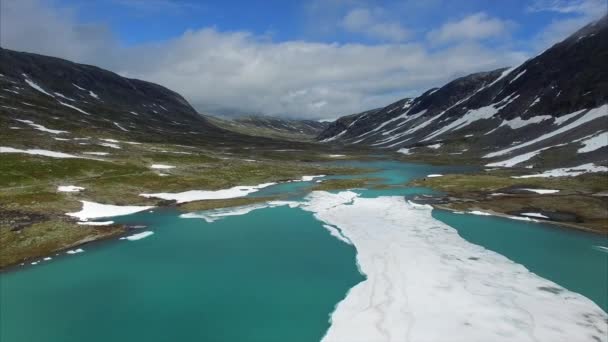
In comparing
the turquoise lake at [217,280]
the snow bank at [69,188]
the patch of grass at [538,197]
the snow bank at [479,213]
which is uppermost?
the patch of grass at [538,197]

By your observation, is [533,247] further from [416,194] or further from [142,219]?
[142,219]

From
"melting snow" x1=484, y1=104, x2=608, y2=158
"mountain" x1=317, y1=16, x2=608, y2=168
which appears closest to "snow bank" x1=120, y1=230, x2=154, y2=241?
"mountain" x1=317, y1=16, x2=608, y2=168

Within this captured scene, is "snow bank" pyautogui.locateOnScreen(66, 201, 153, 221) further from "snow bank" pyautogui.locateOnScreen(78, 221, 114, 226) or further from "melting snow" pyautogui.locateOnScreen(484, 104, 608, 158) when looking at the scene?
"melting snow" pyautogui.locateOnScreen(484, 104, 608, 158)

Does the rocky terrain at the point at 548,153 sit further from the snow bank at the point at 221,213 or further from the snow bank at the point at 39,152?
the snow bank at the point at 39,152

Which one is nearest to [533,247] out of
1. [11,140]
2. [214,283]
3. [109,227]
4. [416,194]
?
[214,283]

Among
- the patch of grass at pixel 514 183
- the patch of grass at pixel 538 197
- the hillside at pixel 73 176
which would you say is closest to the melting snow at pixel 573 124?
the patch of grass at pixel 514 183

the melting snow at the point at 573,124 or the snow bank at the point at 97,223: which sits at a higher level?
the melting snow at the point at 573,124

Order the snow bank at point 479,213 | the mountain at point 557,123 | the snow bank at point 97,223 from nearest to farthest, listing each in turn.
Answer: the snow bank at point 97,223
the snow bank at point 479,213
the mountain at point 557,123
